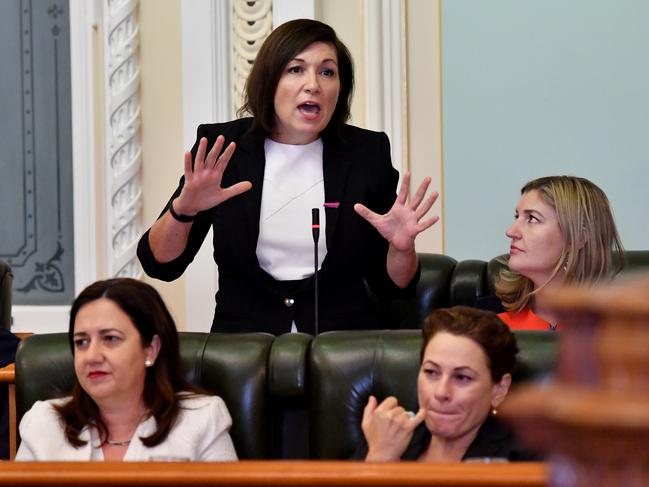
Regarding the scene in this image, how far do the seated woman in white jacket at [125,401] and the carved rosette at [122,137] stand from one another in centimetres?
212

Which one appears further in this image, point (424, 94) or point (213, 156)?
point (424, 94)

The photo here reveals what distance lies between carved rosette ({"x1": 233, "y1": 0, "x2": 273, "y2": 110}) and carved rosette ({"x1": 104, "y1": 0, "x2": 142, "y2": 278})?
422mm

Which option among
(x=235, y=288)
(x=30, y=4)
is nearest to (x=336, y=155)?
(x=235, y=288)

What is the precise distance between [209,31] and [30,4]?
0.79m

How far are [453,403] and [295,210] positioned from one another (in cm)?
Result: 83

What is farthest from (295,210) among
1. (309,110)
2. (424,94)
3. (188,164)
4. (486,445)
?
(424,94)

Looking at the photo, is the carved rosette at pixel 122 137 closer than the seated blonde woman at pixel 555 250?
No

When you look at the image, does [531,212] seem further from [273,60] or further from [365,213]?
[273,60]

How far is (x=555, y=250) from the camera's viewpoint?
117 inches

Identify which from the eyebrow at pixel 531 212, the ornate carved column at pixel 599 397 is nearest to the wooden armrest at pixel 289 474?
the ornate carved column at pixel 599 397

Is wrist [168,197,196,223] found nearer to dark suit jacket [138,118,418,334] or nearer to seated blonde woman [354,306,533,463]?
dark suit jacket [138,118,418,334]

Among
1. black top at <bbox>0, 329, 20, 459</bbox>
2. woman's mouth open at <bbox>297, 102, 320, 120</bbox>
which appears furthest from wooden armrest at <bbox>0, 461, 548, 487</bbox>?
black top at <bbox>0, 329, 20, 459</bbox>

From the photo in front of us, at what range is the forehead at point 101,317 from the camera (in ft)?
7.38

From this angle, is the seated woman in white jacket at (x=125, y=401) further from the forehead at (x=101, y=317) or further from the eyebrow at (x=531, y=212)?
the eyebrow at (x=531, y=212)
